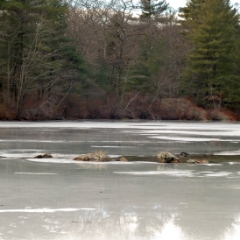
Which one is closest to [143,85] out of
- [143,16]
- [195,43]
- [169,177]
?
[195,43]

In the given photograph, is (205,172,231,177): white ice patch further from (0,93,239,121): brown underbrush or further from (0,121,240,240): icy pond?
(0,93,239,121): brown underbrush

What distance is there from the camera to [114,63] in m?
64.3

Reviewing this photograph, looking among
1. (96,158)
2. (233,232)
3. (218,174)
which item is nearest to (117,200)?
(233,232)

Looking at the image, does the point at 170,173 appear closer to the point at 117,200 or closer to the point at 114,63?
the point at 117,200

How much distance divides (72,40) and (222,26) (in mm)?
17113

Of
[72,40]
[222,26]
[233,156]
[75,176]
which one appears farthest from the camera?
[222,26]

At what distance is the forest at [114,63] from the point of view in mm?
52469

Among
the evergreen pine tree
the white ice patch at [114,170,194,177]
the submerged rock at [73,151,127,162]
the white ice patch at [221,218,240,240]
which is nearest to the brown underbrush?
the evergreen pine tree

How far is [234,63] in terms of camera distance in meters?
66.4

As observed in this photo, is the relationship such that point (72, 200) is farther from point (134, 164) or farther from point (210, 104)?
point (210, 104)

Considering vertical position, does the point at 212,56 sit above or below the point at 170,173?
above

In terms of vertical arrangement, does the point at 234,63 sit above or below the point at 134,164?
above

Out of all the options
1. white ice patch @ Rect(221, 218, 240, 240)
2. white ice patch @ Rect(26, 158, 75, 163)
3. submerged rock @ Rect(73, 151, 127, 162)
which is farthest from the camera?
submerged rock @ Rect(73, 151, 127, 162)

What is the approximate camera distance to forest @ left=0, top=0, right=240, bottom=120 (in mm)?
52469
